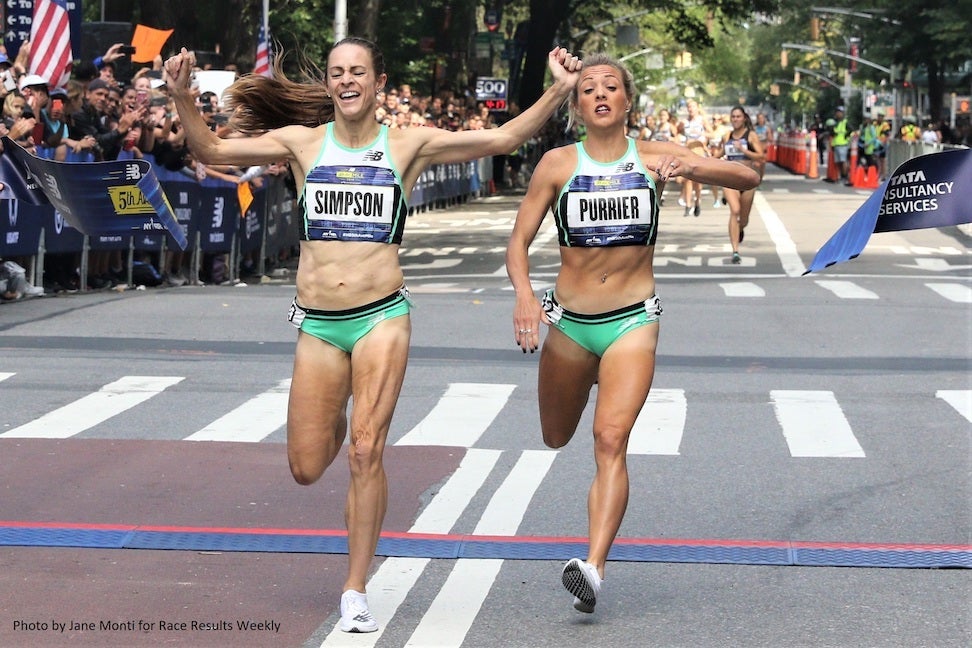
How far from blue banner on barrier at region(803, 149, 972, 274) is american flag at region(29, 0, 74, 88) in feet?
46.0

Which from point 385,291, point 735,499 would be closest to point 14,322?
point 735,499

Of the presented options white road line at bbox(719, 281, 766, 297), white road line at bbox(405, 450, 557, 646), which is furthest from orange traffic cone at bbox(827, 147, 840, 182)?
white road line at bbox(405, 450, 557, 646)

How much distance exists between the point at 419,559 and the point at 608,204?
1652mm

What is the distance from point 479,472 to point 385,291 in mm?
3231

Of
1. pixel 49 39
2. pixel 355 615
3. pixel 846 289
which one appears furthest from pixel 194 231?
pixel 355 615

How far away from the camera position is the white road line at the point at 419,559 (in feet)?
20.5

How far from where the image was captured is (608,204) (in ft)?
22.7

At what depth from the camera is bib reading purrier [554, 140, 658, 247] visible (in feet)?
22.7

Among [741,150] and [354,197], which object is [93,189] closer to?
[741,150]

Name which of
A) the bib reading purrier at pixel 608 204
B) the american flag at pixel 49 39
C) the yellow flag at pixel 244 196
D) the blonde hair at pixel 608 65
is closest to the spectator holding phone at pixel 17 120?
the american flag at pixel 49 39

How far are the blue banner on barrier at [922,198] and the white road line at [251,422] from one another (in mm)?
4479

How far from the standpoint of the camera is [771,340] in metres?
15.9

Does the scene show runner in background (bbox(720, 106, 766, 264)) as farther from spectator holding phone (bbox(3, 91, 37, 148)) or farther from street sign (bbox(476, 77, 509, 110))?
street sign (bbox(476, 77, 509, 110))

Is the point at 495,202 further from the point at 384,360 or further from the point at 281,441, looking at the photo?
the point at 384,360
